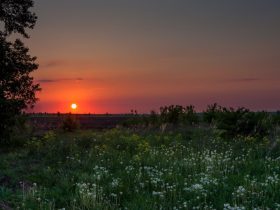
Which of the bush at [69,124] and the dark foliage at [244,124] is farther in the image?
the bush at [69,124]

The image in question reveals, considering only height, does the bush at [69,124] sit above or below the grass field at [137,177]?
above

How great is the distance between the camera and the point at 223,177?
43.6ft

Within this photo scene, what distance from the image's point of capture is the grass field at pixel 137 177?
37.9ft

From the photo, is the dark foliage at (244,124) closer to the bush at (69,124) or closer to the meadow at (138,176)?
the meadow at (138,176)

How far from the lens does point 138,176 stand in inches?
546

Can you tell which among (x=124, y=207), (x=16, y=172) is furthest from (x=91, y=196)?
(x=16, y=172)

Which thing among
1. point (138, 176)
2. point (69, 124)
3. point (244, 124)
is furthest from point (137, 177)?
point (69, 124)

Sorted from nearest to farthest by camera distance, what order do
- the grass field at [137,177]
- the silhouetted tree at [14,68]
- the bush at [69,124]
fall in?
the grass field at [137,177]
the silhouetted tree at [14,68]
the bush at [69,124]

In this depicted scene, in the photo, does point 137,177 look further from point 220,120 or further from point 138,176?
point 220,120

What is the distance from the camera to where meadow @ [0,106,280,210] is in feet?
37.9

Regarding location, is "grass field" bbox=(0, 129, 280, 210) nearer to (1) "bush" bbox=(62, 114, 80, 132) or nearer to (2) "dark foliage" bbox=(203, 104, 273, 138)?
(2) "dark foliage" bbox=(203, 104, 273, 138)

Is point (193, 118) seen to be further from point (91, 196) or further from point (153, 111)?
point (91, 196)

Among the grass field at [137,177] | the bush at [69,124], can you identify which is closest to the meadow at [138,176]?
the grass field at [137,177]

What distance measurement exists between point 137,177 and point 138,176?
6cm
